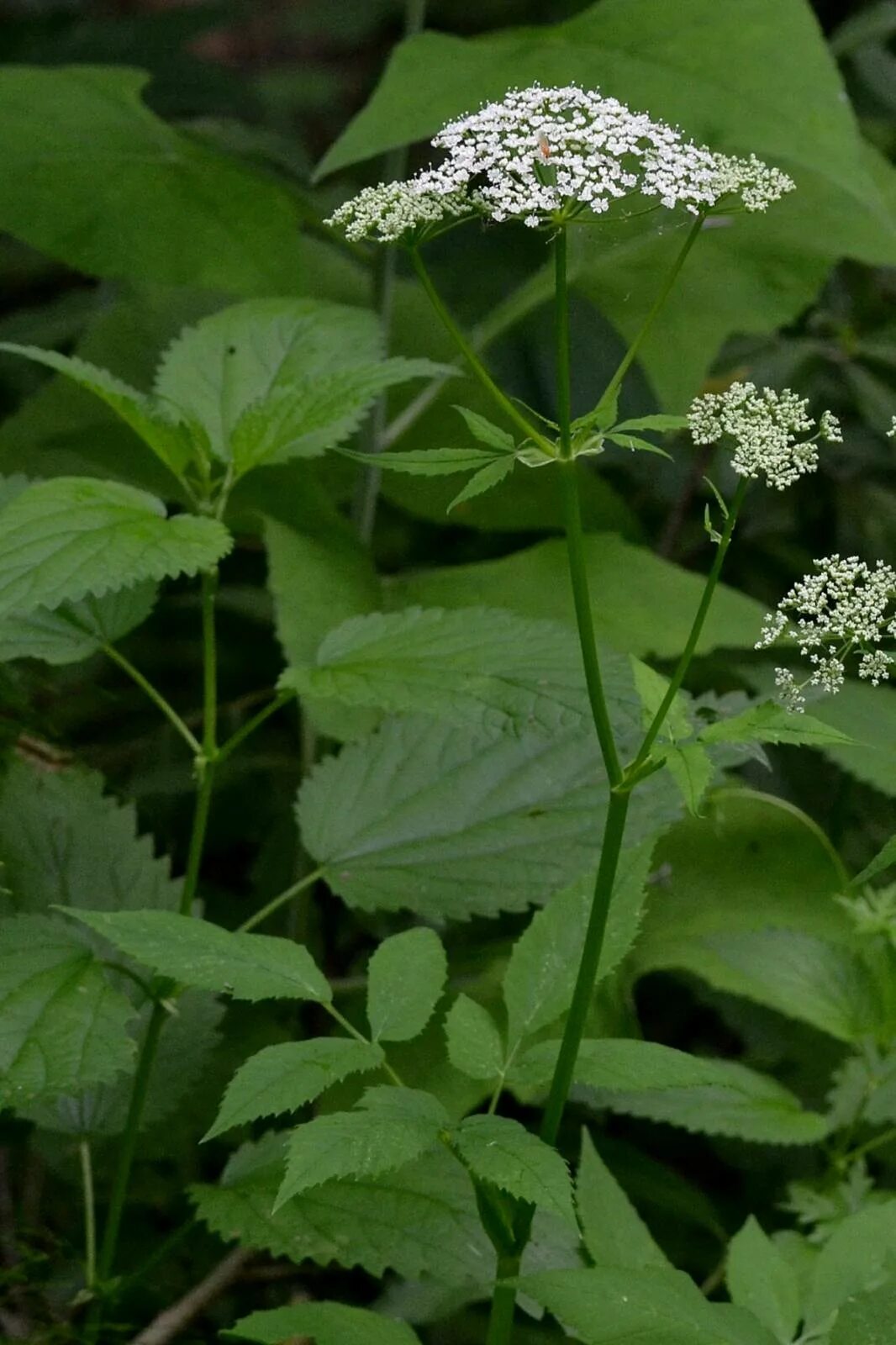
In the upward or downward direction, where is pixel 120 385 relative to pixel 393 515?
upward

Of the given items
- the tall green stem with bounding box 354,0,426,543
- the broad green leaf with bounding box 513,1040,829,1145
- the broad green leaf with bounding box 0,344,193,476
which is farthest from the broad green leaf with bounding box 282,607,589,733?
the tall green stem with bounding box 354,0,426,543

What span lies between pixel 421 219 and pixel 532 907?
838 millimetres

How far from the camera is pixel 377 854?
1.02 metres

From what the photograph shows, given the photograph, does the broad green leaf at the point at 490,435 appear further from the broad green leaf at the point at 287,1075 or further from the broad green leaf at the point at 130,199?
the broad green leaf at the point at 130,199

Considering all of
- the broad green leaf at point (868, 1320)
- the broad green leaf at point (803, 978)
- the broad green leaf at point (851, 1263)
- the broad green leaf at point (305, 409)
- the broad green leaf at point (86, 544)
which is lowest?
the broad green leaf at point (803, 978)

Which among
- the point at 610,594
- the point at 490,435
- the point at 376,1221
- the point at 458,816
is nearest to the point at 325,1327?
the point at 376,1221

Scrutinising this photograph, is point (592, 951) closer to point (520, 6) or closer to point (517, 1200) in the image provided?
point (517, 1200)

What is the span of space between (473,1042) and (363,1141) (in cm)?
13

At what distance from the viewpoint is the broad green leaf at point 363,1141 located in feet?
2.15

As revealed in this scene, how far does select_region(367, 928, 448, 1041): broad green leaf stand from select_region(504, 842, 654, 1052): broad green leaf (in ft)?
0.14

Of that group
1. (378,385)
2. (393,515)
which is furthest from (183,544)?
(393,515)

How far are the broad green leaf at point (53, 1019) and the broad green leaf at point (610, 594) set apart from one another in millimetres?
548

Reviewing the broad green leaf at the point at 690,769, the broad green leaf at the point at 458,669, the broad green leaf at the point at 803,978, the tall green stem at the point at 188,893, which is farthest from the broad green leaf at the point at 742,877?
the broad green leaf at the point at 690,769

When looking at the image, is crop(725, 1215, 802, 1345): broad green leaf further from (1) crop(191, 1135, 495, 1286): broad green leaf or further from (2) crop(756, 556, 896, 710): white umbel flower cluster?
(2) crop(756, 556, 896, 710): white umbel flower cluster
